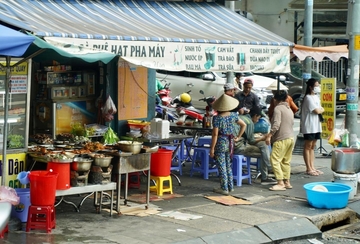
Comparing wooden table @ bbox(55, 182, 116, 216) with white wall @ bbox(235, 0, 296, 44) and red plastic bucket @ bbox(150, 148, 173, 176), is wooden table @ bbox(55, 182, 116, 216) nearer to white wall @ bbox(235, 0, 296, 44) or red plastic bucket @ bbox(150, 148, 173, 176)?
red plastic bucket @ bbox(150, 148, 173, 176)

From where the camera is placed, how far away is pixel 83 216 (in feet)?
30.8

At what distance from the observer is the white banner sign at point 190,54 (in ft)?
29.9

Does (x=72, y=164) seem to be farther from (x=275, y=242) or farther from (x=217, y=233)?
(x=275, y=242)

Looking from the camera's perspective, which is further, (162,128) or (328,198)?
(162,128)

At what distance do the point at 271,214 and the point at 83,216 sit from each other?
8.66 feet

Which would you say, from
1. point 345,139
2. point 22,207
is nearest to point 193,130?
point 345,139

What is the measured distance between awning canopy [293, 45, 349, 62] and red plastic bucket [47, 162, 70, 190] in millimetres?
5290

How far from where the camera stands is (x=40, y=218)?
848 centimetres

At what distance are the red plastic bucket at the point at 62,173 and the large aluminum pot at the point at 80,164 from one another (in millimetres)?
147

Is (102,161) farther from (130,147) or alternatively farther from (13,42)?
(13,42)

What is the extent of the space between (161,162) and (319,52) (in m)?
4.02

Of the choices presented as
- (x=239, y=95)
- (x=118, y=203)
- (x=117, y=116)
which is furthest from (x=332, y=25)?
(x=118, y=203)

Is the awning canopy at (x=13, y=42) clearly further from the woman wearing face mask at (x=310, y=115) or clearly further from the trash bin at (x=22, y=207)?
the woman wearing face mask at (x=310, y=115)

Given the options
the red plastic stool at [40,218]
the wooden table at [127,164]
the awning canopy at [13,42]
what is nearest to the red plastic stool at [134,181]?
the wooden table at [127,164]
